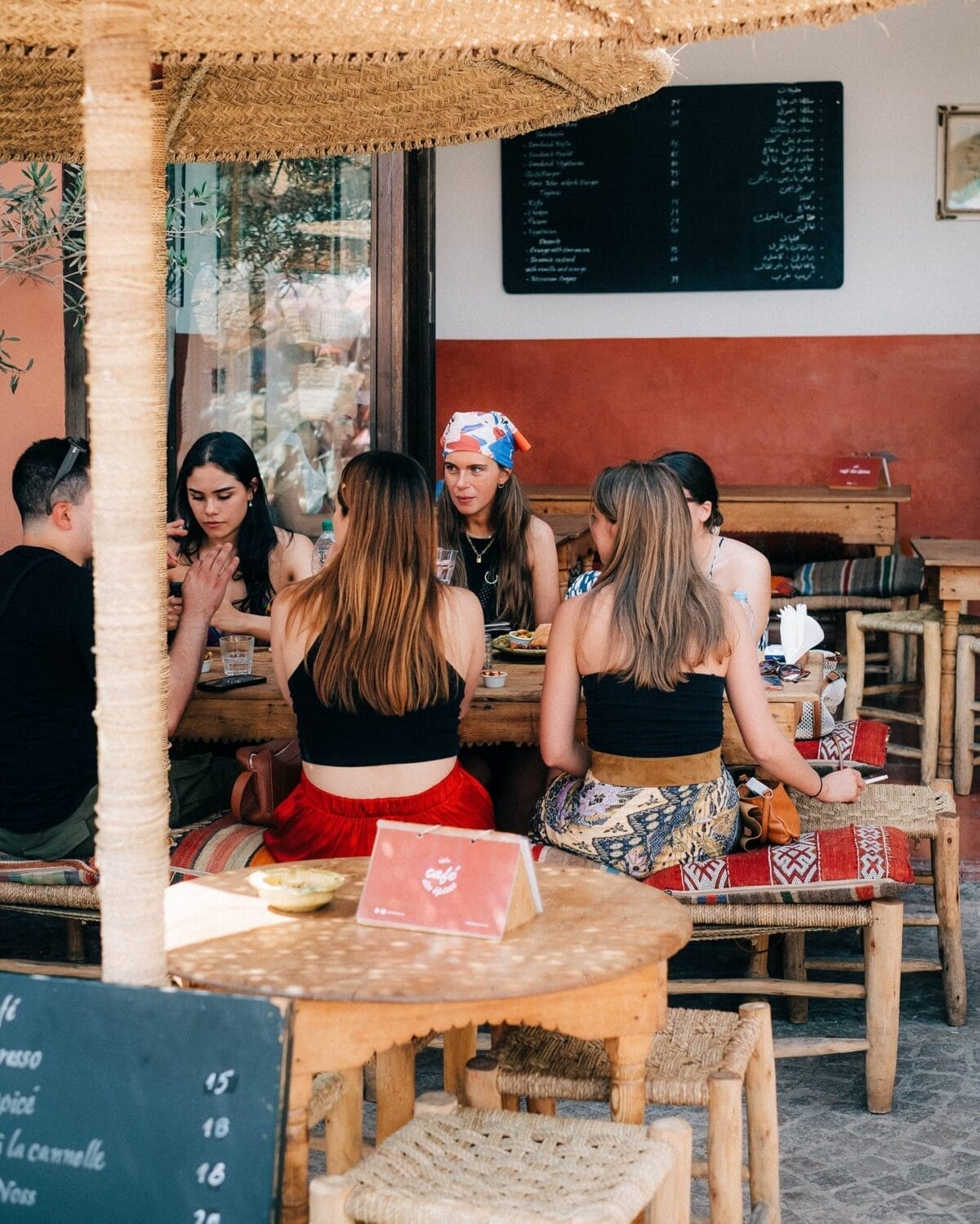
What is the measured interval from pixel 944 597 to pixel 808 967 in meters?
2.53

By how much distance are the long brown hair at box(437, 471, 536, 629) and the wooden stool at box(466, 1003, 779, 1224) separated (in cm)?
236

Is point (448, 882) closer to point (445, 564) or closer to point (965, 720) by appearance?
point (445, 564)

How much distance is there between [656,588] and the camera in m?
3.48

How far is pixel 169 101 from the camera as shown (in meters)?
3.23

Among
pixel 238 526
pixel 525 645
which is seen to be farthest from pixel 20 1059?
pixel 238 526

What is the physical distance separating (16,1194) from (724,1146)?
1.10 metres

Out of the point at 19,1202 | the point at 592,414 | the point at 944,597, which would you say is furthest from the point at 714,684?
the point at 592,414

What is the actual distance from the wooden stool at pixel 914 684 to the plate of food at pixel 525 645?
2.00 metres

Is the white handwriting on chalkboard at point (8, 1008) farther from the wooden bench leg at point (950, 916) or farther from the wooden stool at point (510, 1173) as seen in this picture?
the wooden bench leg at point (950, 916)

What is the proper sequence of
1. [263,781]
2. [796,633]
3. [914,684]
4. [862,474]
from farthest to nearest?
[862,474], [914,684], [796,633], [263,781]

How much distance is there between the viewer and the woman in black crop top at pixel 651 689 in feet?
11.4

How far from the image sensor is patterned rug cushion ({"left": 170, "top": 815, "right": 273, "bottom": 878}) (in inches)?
139

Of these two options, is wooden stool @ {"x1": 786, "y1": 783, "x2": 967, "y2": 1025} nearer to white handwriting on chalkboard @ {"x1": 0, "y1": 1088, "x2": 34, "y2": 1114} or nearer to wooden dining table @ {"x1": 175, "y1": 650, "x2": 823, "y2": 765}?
wooden dining table @ {"x1": 175, "y1": 650, "x2": 823, "y2": 765}

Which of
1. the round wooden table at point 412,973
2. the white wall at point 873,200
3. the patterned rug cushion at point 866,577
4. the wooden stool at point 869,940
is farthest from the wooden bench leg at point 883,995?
the white wall at point 873,200
